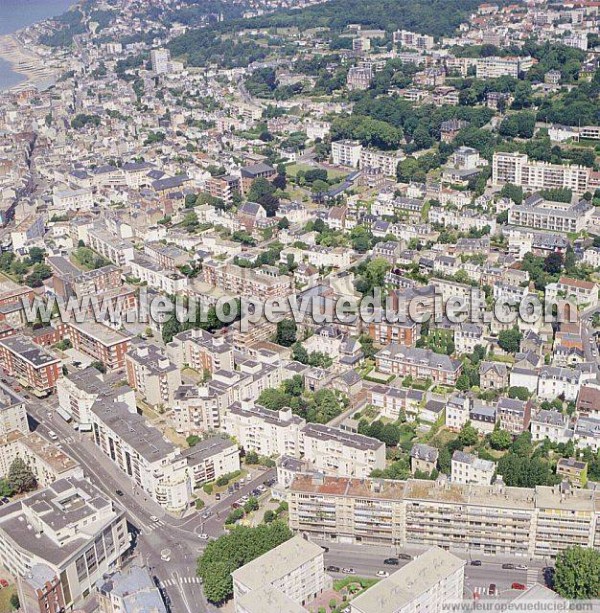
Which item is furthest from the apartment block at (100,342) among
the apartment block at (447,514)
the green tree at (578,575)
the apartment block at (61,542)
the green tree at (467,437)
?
the green tree at (578,575)

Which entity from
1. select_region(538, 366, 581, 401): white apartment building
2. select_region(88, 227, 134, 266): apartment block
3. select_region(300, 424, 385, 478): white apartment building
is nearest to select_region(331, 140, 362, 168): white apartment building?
select_region(88, 227, 134, 266): apartment block

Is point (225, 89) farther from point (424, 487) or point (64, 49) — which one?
point (424, 487)

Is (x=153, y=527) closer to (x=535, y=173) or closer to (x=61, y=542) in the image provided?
(x=61, y=542)

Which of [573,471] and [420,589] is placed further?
[573,471]

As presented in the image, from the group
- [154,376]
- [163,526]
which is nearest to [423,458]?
[163,526]

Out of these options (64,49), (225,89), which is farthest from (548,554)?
(64,49)
